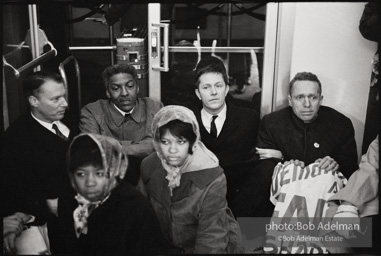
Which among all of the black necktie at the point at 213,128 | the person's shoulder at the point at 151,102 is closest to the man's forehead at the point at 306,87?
the black necktie at the point at 213,128

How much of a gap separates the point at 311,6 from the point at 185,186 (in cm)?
103

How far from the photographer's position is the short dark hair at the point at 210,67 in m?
2.32

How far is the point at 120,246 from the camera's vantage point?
7.38 ft

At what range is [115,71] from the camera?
2.27 meters

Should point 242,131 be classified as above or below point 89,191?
above

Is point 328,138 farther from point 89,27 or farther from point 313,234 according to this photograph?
point 89,27

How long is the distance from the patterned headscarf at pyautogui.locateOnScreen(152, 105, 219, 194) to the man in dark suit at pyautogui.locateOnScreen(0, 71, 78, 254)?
40 cm

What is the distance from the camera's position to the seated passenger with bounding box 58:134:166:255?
2174 mm

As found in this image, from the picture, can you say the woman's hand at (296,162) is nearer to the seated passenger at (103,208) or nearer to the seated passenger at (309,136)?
the seated passenger at (309,136)

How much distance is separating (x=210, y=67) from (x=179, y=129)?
35cm

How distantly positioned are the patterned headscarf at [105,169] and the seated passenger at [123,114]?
6cm

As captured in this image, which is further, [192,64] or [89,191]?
[192,64]

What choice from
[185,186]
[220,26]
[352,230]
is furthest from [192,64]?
[352,230]

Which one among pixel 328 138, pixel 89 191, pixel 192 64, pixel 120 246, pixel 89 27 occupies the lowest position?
pixel 120 246
